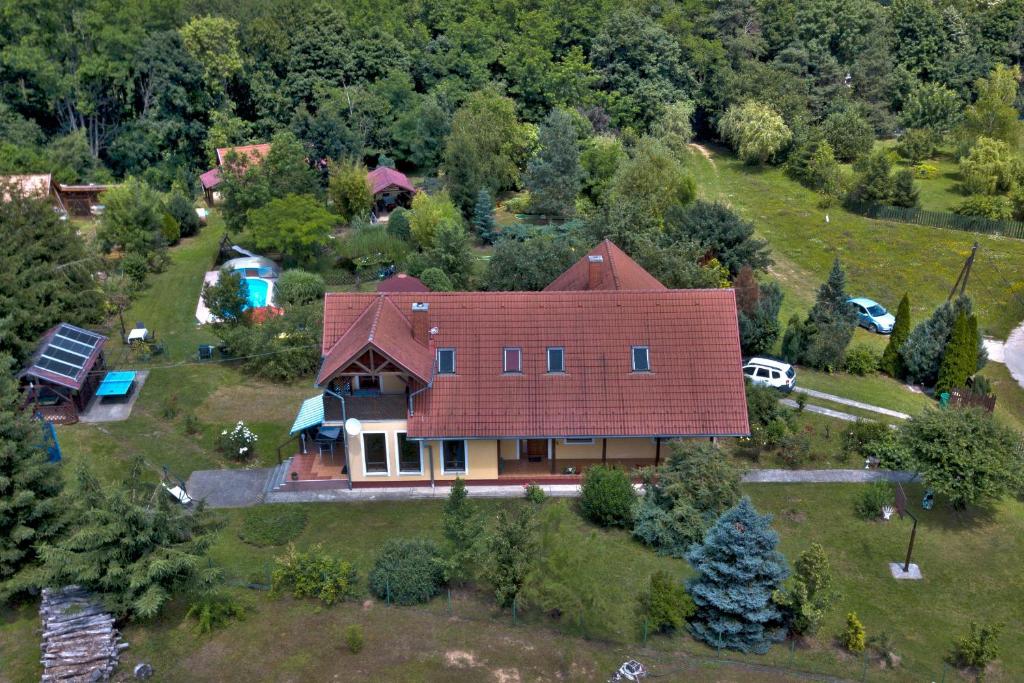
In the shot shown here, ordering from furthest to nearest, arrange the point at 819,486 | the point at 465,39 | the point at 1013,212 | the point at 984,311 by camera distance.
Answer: the point at 465,39, the point at 1013,212, the point at 984,311, the point at 819,486

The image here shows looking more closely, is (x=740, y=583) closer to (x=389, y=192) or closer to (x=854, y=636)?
(x=854, y=636)

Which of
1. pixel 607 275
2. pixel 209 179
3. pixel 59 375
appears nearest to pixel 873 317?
pixel 607 275

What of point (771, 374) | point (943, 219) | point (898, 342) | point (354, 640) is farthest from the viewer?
point (943, 219)

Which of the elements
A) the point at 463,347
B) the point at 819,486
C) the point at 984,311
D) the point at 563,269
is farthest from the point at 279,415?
the point at 984,311

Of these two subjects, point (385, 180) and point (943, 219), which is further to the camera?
point (385, 180)

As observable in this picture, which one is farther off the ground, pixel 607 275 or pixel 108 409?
pixel 607 275

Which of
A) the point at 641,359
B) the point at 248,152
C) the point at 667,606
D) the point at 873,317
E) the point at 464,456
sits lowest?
the point at 667,606

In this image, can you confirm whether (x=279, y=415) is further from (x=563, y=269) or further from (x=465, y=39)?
(x=465, y=39)
